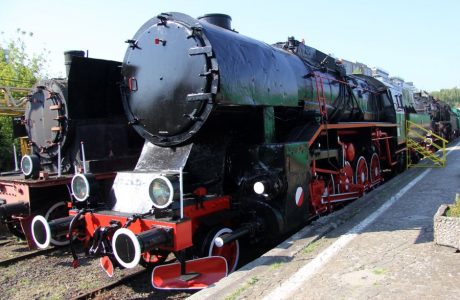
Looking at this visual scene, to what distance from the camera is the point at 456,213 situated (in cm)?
438

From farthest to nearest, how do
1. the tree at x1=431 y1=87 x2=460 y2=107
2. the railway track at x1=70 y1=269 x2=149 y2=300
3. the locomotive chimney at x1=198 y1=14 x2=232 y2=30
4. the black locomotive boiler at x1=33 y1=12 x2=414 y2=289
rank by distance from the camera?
the tree at x1=431 y1=87 x2=460 y2=107 < the locomotive chimney at x1=198 y1=14 x2=232 y2=30 < the railway track at x1=70 y1=269 x2=149 y2=300 < the black locomotive boiler at x1=33 y1=12 x2=414 y2=289

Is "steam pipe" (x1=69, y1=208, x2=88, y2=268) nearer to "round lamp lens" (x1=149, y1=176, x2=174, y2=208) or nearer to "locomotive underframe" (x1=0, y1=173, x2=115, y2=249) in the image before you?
"round lamp lens" (x1=149, y1=176, x2=174, y2=208)

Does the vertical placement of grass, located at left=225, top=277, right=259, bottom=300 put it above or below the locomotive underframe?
below

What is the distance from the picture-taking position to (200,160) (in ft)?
16.3

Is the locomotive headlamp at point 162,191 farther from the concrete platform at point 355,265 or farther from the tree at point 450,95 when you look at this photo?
the tree at point 450,95

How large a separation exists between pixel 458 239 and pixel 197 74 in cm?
325

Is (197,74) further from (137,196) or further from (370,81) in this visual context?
(370,81)

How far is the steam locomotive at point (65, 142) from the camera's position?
18.9 feet

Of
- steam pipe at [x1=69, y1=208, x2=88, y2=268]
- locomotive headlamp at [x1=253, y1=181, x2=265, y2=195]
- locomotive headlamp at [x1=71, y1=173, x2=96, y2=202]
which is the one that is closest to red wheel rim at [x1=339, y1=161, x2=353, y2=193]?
locomotive headlamp at [x1=253, y1=181, x2=265, y2=195]

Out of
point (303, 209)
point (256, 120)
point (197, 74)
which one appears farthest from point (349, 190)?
point (197, 74)

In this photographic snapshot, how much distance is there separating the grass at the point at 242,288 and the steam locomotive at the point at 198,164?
529mm

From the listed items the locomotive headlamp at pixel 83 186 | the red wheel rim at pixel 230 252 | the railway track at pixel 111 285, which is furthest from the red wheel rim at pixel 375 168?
the locomotive headlamp at pixel 83 186

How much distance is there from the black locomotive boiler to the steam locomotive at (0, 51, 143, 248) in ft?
2.14

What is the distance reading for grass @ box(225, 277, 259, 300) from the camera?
3.41 metres
